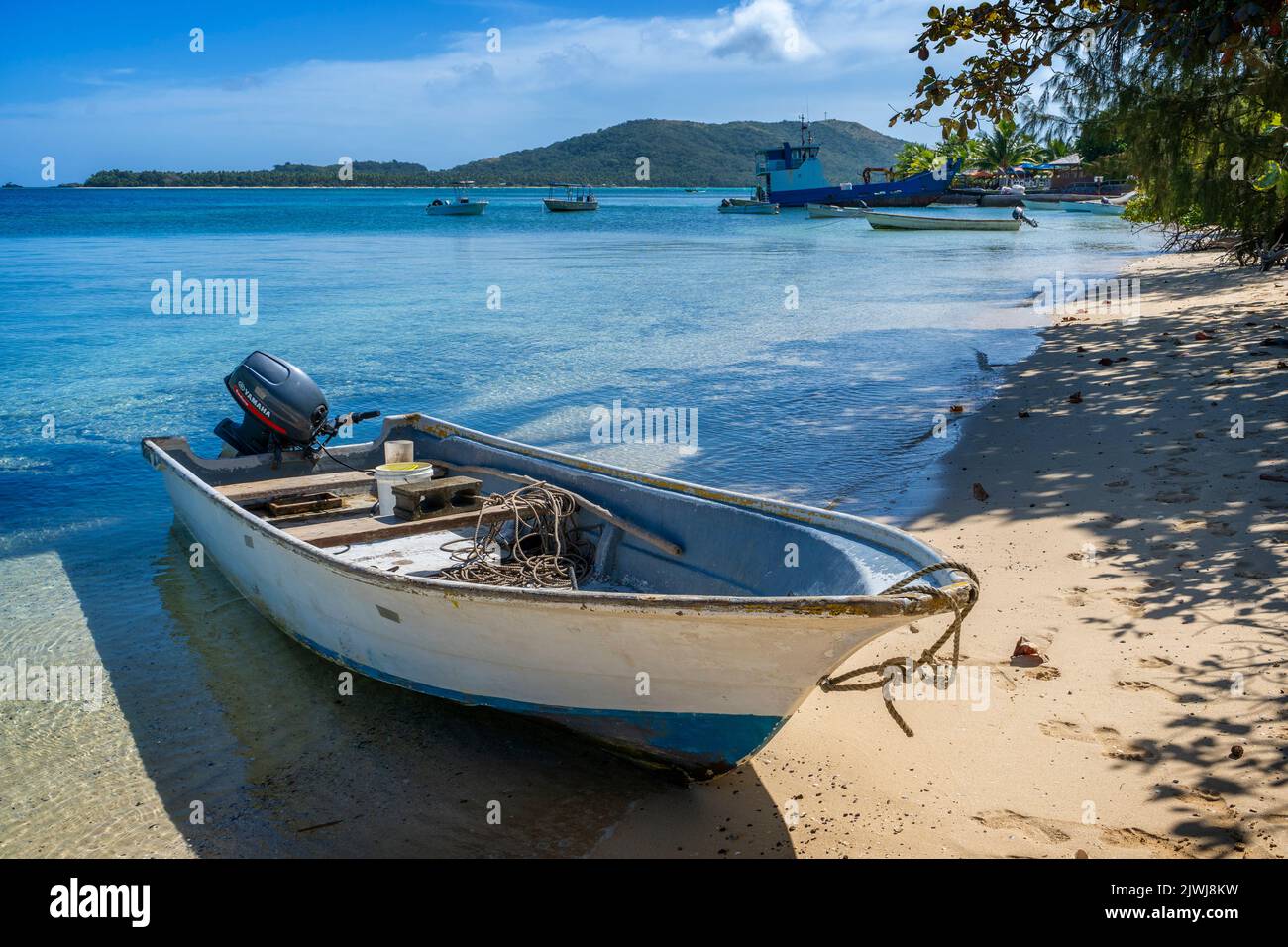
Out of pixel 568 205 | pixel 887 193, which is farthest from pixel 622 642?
pixel 568 205

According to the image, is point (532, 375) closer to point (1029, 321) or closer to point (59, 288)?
point (1029, 321)

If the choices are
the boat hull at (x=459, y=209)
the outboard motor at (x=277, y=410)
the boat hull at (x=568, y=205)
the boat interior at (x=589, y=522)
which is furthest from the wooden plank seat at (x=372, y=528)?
the boat hull at (x=568, y=205)

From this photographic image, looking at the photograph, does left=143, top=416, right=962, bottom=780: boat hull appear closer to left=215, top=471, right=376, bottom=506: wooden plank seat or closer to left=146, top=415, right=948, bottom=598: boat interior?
left=146, top=415, right=948, bottom=598: boat interior

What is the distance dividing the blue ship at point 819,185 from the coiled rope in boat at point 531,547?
236 ft

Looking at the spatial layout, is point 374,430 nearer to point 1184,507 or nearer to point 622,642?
point 1184,507

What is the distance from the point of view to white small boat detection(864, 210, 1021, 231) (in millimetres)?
50469

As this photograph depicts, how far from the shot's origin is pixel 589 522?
20.2ft

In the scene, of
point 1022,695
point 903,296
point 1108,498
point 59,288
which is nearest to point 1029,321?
point 903,296

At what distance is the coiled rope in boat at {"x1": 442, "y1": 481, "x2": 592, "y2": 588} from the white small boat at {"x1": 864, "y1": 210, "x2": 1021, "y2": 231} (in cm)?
4834

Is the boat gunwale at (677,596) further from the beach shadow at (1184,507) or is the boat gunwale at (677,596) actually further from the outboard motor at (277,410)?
the beach shadow at (1184,507)

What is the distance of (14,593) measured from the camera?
311 inches

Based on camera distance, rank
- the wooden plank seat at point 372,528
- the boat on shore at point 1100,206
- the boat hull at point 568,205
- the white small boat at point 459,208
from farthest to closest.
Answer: the boat hull at point 568,205
the white small boat at point 459,208
the boat on shore at point 1100,206
the wooden plank seat at point 372,528

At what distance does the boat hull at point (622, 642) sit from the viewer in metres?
3.73

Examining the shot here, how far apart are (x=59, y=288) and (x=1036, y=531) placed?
32.9 m
